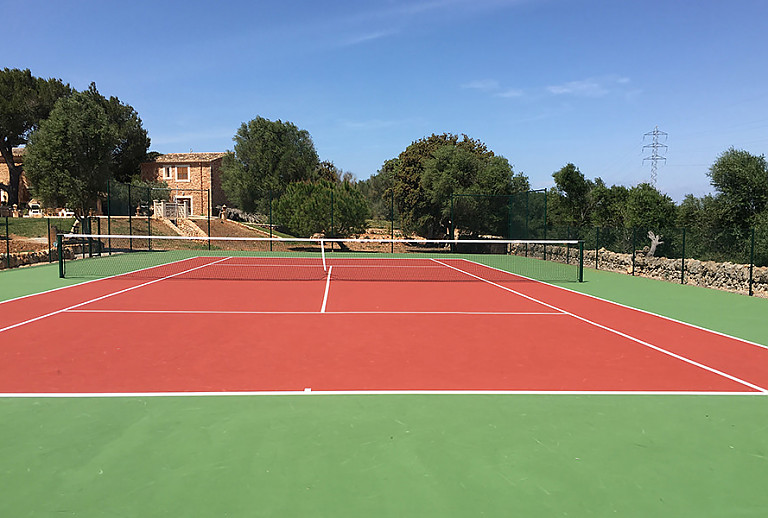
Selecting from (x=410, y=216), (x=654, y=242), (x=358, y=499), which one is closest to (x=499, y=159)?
(x=410, y=216)

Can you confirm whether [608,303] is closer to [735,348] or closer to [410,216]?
[735,348]

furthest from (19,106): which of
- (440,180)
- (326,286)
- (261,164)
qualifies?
(326,286)

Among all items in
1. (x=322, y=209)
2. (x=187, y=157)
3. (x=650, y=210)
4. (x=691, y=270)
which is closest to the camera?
(x=691, y=270)

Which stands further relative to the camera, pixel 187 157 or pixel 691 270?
pixel 187 157

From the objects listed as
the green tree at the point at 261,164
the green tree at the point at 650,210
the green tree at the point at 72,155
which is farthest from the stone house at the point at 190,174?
the green tree at the point at 650,210

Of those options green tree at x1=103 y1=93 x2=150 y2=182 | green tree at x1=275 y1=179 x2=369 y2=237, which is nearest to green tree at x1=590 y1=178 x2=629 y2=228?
green tree at x1=275 y1=179 x2=369 y2=237

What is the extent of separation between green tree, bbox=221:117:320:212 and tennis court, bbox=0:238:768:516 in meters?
43.4

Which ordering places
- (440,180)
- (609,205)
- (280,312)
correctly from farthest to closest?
(609,205) < (440,180) < (280,312)

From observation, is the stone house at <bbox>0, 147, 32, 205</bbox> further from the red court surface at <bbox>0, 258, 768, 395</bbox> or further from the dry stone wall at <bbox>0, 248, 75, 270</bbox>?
the red court surface at <bbox>0, 258, 768, 395</bbox>

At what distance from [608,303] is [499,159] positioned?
21.3m

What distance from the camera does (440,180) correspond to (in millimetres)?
32625

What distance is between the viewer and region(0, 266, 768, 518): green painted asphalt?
3.67 m

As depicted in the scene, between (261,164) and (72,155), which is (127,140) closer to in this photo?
(261,164)

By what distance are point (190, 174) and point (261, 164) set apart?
9.80 meters
